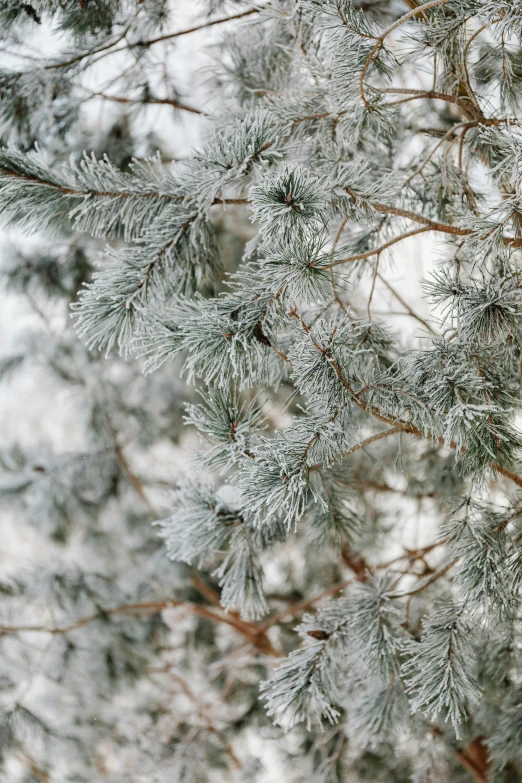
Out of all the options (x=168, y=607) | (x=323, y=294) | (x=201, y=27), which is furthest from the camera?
(x=168, y=607)

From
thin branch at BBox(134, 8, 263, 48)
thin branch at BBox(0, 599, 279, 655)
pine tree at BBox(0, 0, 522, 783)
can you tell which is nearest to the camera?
pine tree at BBox(0, 0, 522, 783)

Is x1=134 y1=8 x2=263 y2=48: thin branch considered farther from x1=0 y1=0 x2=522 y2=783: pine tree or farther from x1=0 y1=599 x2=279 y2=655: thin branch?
x1=0 y1=599 x2=279 y2=655: thin branch

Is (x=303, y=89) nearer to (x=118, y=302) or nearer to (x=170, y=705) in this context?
(x=118, y=302)

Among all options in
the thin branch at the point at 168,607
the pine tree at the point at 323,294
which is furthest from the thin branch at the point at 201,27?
the thin branch at the point at 168,607

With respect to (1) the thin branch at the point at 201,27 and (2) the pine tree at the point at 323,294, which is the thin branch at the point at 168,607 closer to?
(2) the pine tree at the point at 323,294

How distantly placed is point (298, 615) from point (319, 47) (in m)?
1.67

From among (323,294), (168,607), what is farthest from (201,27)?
(168,607)

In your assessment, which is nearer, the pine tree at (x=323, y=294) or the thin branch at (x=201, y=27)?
the pine tree at (x=323, y=294)

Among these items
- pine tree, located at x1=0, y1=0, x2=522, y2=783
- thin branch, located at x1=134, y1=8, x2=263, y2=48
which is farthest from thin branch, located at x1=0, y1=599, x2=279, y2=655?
thin branch, located at x1=134, y1=8, x2=263, y2=48

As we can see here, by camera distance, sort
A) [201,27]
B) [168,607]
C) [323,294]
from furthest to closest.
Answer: [168,607], [201,27], [323,294]

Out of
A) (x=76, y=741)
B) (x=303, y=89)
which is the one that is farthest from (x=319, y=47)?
(x=76, y=741)

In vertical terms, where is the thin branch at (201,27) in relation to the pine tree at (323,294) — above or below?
above

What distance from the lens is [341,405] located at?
83cm

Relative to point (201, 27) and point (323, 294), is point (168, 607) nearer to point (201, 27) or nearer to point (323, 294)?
point (323, 294)
